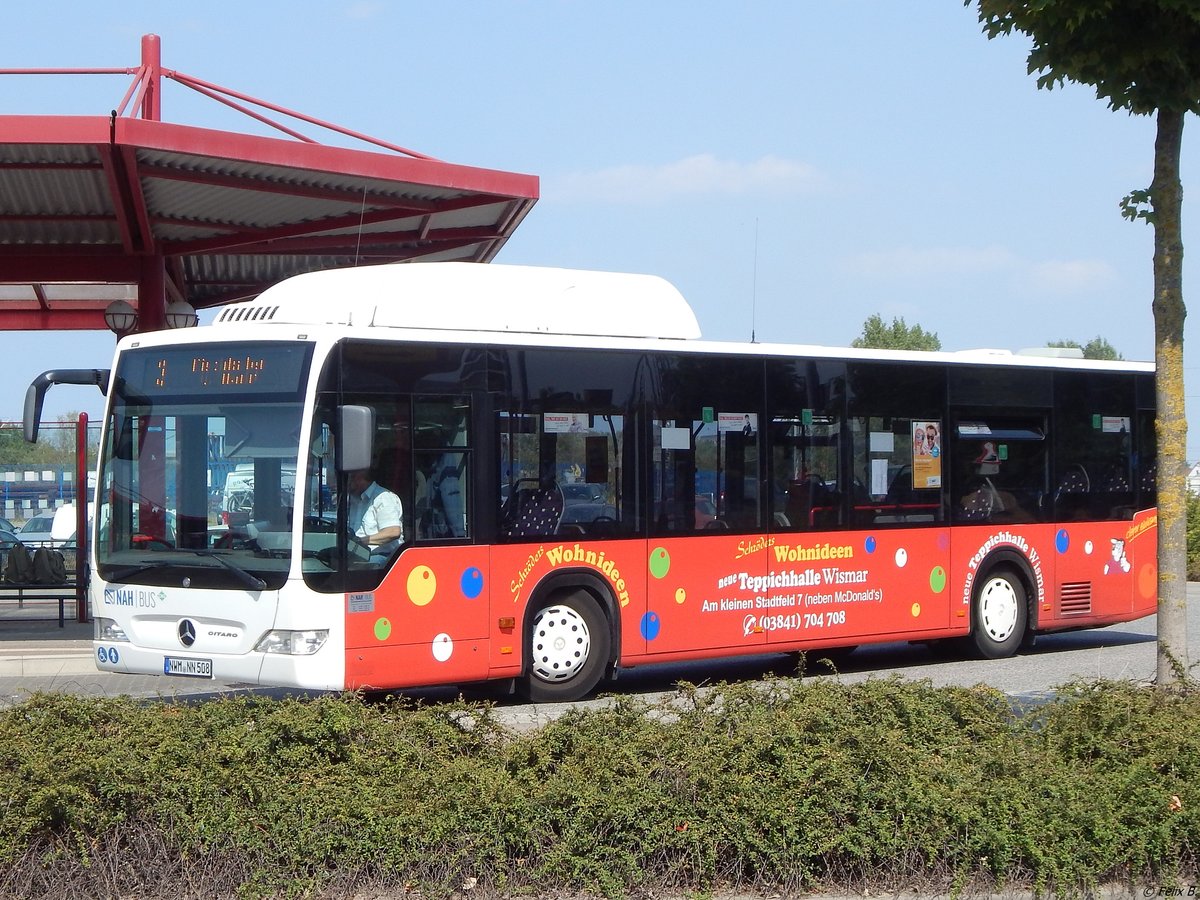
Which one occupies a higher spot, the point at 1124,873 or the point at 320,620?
the point at 320,620

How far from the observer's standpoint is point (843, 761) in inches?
265

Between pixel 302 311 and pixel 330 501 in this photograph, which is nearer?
pixel 330 501

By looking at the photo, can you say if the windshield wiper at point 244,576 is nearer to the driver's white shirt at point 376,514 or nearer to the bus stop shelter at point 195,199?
the driver's white shirt at point 376,514

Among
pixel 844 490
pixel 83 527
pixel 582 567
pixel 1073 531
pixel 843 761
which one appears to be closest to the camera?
pixel 843 761

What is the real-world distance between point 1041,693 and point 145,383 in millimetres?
7141

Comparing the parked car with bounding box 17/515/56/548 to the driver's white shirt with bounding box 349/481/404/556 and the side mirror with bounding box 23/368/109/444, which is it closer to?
the side mirror with bounding box 23/368/109/444

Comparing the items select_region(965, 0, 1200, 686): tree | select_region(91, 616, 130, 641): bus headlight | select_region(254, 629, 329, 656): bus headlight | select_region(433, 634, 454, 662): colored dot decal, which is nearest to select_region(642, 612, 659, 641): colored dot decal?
select_region(433, 634, 454, 662): colored dot decal

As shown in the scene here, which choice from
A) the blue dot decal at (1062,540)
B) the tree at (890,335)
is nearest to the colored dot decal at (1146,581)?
the blue dot decal at (1062,540)

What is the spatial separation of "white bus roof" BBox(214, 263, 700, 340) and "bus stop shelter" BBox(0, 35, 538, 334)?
354cm

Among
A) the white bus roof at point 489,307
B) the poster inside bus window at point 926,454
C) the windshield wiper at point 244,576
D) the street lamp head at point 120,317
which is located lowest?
the windshield wiper at point 244,576

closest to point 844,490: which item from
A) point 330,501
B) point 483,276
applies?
point 483,276

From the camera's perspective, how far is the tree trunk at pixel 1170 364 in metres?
9.02

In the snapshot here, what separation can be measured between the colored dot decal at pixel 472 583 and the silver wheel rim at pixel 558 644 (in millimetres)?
694

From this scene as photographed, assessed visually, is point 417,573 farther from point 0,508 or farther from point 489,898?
point 0,508
